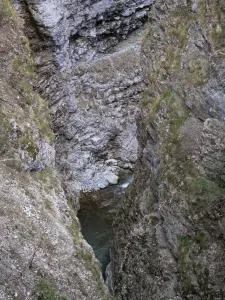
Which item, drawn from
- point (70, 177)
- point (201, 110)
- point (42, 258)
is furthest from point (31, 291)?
point (70, 177)

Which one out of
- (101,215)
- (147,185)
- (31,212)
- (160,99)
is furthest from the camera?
(101,215)

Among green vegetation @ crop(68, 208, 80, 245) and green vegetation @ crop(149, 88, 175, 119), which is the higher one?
green vegetation @ crop(149, 88, 175, 119)

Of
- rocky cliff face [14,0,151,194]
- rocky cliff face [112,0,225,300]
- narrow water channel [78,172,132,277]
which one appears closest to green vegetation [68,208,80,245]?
rocky cliff face [112,0,225,300]

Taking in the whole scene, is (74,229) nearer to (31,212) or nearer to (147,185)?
(31,212)

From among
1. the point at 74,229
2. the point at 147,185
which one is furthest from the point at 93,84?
the point at 74,229

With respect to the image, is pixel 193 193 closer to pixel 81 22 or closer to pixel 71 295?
pixel 71 295

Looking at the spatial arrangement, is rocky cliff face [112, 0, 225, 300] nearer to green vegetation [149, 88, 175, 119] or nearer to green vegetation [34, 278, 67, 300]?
green vegetation [149, 88, 175, 119]
